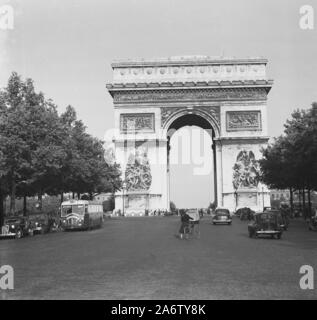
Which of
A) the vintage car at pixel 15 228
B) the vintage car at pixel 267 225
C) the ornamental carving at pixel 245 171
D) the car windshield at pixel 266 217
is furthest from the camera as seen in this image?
the ornamental carving at pixel 245 171

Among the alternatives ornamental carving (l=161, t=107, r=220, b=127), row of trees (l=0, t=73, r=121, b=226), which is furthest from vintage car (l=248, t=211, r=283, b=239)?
ornamental carving (l=161, t=107, r=220, b=127)

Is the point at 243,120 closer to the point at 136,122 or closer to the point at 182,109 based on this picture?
the point at 182,109

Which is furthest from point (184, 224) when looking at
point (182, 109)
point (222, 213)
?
point (182, 109)

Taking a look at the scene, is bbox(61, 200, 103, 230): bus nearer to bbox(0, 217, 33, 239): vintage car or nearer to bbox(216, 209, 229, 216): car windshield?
bbox(0, 217, 33, 239): vintage car

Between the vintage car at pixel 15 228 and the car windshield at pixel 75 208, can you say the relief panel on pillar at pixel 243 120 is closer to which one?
the car windshield at pixel 75 208

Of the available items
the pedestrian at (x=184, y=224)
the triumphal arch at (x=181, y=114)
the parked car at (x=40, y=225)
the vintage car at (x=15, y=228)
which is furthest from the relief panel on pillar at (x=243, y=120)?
the pedestrian at (x=184, y=224)

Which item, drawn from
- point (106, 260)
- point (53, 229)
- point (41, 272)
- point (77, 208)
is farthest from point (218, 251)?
point (53, 229)

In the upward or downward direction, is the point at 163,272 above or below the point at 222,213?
below
